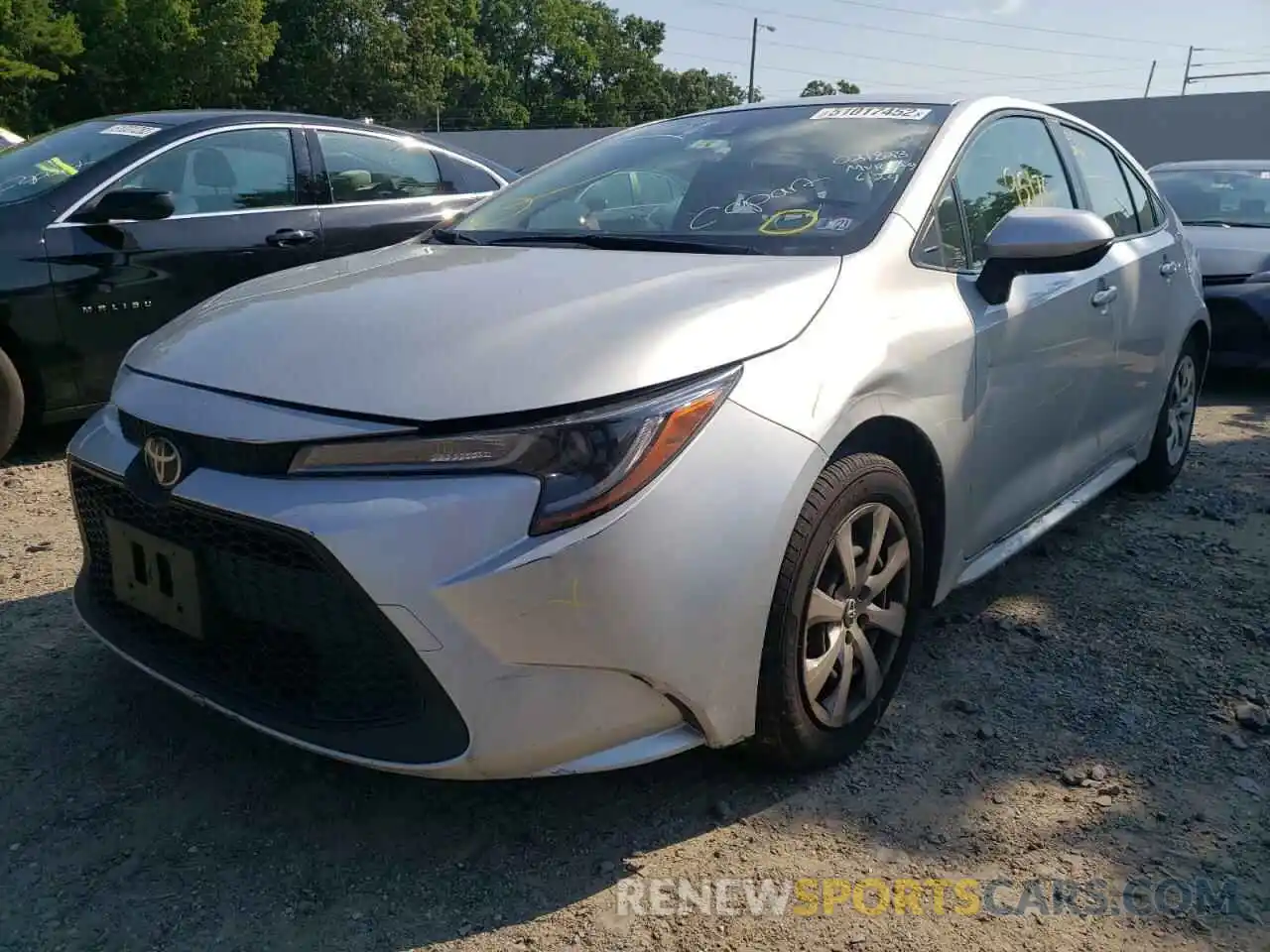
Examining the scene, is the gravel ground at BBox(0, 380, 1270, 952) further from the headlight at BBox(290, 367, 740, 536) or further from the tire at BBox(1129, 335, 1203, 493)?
the tire at BBox(1129, 335, 1203, 493)

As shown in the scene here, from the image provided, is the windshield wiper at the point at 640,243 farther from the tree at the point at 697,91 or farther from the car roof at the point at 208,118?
the tree at the point at 697,91

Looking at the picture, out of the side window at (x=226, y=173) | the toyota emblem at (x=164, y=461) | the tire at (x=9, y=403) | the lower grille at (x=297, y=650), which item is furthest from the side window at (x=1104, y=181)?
the tire at (x=9, y=403)

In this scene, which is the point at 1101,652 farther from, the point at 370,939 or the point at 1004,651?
the point at 370,939

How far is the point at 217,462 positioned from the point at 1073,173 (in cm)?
285

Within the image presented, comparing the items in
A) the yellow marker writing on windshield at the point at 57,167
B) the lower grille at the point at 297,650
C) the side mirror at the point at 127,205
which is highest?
the yellow marker writing on windshield at the point at 57,167

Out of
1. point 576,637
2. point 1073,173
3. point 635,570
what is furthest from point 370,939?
point 1073,173

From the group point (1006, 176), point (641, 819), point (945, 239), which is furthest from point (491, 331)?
point (1006, 176)

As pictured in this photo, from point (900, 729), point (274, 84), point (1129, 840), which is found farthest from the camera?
point (274, 84)

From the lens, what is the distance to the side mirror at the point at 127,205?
4266 millimetres

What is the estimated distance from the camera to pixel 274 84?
49.0m

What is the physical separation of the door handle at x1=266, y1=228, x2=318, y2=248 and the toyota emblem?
3.03 meters

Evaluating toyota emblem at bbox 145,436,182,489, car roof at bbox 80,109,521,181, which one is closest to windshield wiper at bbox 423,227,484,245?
toyota emblem at bbox 145,436,182,489

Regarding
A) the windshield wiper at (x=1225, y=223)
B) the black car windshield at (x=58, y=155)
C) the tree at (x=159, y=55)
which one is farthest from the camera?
the tree at (x=159, y=55)

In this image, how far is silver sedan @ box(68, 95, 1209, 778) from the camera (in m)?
1.77
